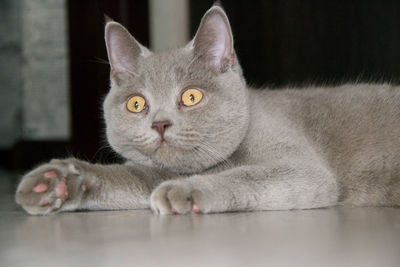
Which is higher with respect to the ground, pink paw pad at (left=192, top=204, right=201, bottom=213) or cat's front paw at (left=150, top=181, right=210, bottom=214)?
cat's front paw at (left=150, top=181, right=210, bottom=214)

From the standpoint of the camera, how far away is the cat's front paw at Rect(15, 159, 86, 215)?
Answer: 1.49 metres

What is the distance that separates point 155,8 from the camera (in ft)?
13.6

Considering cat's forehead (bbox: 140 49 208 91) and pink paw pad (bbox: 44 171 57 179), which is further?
cat's forehead (bbox: 140 49 208 91)

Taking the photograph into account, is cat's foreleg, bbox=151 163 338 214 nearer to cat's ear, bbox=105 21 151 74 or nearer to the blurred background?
cat's ear, bbox=105 21 151 74

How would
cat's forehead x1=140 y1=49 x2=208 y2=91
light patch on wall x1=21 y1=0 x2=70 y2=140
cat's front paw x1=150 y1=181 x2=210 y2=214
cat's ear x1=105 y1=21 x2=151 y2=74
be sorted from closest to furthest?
cat's front paw x1=150 y1=181 x2=210 y2=214 → cat's forehead x1=140 y1=49 x2=208 y2=91 → cat's ear x1=105 y1=21 x2=151 y2=74 → light patch on wall x1=21 y1=0 x2=70 y2=140

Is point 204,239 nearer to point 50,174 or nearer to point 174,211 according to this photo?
point 174,211

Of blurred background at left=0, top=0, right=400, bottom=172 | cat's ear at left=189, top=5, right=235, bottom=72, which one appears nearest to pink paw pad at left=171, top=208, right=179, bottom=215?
cat's ear at left=189, top=5, right=235, bottom=72

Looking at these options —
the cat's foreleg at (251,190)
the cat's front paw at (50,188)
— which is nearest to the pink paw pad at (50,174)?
the cat's front paw at (50,188)

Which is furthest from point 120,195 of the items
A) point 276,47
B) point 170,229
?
point 276,47

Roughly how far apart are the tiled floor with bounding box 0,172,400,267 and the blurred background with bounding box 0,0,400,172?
77 centimetres

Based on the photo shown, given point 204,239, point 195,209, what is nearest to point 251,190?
point 195,209

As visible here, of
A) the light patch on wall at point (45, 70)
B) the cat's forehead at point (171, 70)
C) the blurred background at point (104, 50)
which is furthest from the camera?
the light patch on wall at point (45, 70)

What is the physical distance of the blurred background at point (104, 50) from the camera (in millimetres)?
3201

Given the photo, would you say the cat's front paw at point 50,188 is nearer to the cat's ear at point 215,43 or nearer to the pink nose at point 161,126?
the pink nose at point 161,126
